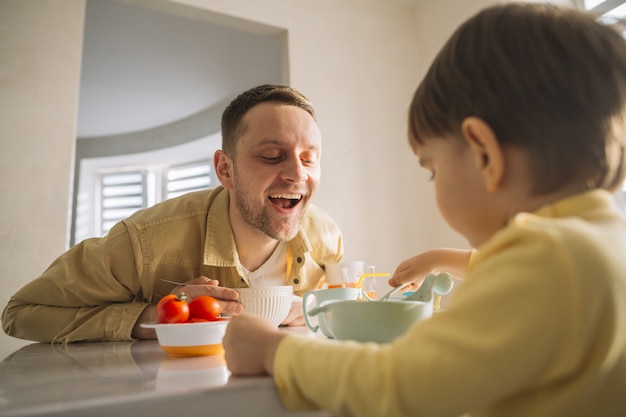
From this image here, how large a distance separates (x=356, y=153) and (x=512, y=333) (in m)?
2.25

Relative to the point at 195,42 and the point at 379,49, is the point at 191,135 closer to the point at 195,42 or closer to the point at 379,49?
the point at 195,42

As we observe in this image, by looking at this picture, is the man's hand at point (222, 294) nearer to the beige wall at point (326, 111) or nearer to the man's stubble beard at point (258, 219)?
the man's stubble beard at point (258, 219)

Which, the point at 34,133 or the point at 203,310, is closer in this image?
the point at 203,310

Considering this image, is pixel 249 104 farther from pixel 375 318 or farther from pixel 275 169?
pixel 375 318

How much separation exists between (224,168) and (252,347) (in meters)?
0.98

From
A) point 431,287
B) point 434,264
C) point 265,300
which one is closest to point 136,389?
point 265,300


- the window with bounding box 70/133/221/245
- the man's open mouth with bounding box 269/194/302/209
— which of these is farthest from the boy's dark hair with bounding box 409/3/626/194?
the window with bounding box 70/133/221/245

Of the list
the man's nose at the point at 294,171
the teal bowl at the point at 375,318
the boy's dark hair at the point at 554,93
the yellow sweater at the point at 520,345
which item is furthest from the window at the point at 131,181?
the yellow sweater at the point at 520,345

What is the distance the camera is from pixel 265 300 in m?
0.84

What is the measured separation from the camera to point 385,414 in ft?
1.20

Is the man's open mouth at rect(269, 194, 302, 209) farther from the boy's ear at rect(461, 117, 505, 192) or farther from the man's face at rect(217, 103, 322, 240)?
the boy's ear at rect(461, 117, 505, 192)

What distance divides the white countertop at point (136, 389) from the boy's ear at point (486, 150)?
328mm

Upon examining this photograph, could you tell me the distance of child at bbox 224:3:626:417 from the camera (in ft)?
1.14

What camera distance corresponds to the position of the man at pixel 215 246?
3.52 feet
